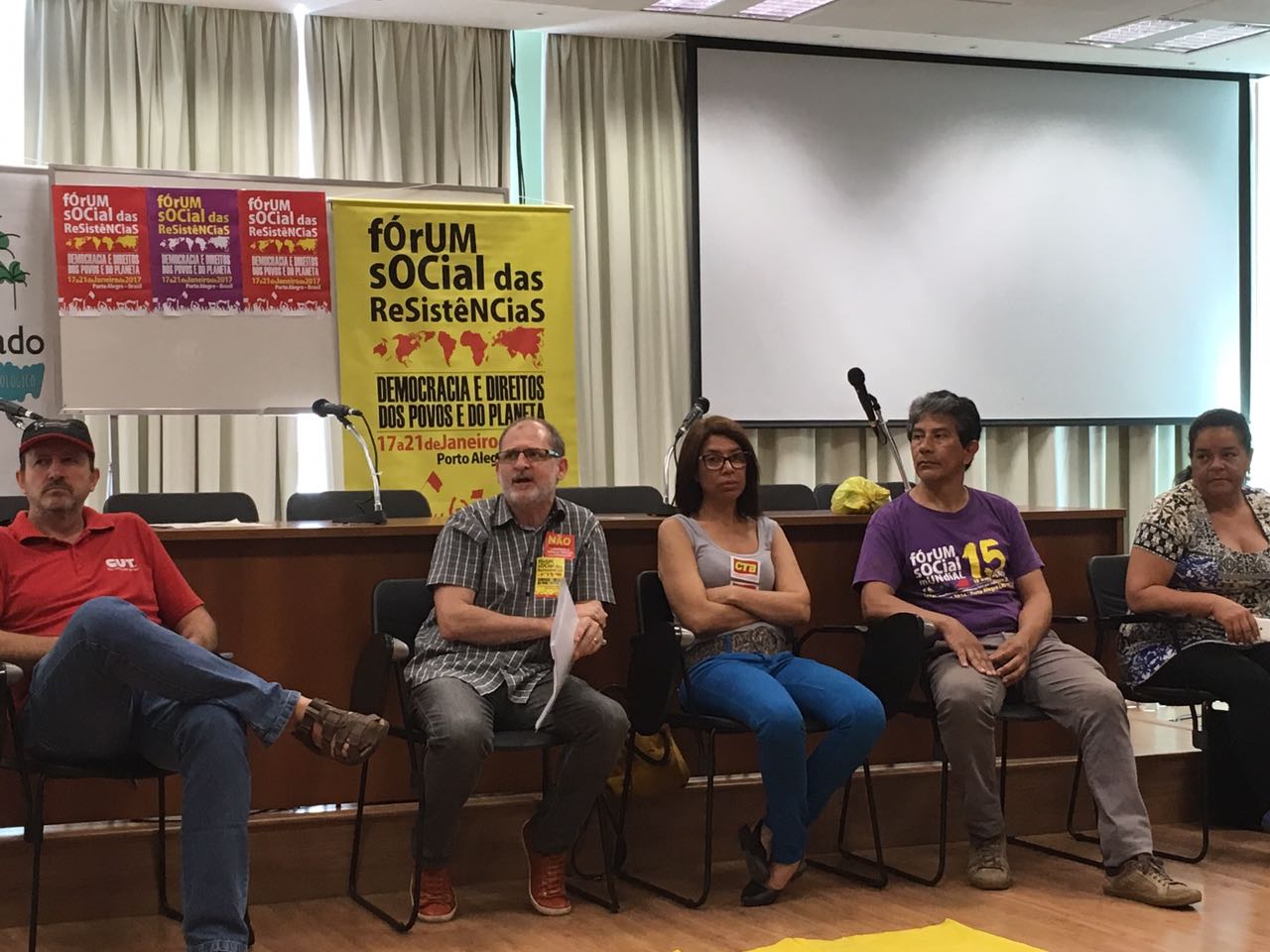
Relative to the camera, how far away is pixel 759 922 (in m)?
3.28

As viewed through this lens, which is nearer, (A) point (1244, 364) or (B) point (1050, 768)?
(B) point (1050, 768)

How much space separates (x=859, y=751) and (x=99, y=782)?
1825mm

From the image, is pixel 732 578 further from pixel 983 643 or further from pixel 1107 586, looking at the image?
pixel 1107 586

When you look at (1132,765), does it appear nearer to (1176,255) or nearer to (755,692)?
(755,692)

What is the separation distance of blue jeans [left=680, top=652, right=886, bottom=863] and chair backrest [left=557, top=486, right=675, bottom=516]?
3.85ft

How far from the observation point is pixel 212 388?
5512mm

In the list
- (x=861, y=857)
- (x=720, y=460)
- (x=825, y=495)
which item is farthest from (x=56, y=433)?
(x=825, y=495)

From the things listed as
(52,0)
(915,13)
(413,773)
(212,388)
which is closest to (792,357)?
(915,13)

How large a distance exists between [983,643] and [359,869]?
1.70 metres

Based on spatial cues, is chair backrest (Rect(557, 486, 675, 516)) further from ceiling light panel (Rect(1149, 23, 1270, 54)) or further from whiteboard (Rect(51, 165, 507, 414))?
ceiling light panel (Rect(1149, 23, 1270, 54))

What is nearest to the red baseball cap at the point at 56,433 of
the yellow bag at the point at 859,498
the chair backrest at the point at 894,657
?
the chair backrest at the point at 894,657

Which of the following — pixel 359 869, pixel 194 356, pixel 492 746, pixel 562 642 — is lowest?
pixel 359 869

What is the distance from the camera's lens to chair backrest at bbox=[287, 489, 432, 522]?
4.83 m

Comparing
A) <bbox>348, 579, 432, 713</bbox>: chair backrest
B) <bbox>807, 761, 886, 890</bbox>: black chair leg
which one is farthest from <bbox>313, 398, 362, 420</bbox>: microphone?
<bbox>807, 761, 886, 890</bbox>: black chair leg
